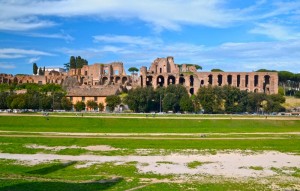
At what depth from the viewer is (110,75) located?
91.1 m

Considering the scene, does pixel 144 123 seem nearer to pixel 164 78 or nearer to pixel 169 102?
pixel 169 102

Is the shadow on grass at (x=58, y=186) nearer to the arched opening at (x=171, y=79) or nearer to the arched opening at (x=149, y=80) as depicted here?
the arched opening at (x=171, y=79)

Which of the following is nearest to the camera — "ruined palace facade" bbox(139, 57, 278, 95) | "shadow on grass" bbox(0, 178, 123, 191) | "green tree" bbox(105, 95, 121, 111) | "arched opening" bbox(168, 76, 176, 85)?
"shadow on grass" bbox(0, 178, 123, 191)

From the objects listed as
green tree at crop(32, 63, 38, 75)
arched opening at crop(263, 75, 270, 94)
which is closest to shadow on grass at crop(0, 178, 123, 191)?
arched opening at crop(263, 75, 270, 94)

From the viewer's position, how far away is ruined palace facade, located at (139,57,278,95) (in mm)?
79188

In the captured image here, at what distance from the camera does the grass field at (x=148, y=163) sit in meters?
14.8

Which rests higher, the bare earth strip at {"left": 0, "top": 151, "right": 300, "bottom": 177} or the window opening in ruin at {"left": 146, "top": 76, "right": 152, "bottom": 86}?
the window opening in ruin at {"left": 146, "top": 76, "right": 152, "bottom": 86}

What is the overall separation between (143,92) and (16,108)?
75.5ft

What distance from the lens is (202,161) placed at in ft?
68.8

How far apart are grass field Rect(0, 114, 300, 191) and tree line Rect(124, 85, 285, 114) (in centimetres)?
2728

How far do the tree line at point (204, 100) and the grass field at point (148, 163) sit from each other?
27279 mm

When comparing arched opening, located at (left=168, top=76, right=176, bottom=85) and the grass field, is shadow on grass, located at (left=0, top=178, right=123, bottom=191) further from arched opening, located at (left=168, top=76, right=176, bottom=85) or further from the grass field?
arched opening, located at (left=168, top=76, right=176, bottom=85)

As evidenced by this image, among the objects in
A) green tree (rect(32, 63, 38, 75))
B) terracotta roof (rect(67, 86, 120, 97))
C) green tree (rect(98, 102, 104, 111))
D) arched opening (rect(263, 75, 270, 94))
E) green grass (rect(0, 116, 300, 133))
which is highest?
green tree (rect(32, 63, 38, 75))

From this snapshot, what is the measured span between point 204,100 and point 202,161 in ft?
128
